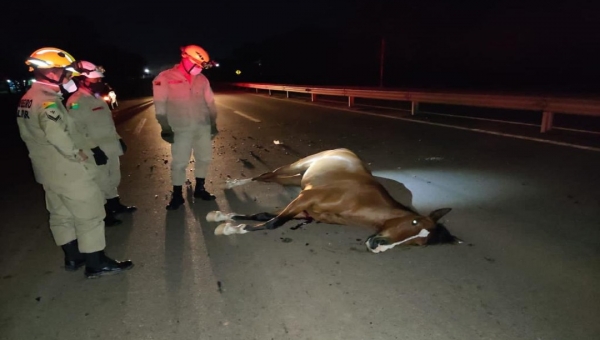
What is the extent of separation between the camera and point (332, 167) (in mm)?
5434

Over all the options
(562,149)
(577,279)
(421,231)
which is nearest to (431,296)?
→ (421,231)

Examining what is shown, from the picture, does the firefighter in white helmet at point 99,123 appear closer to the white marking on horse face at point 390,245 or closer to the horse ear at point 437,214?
the white marking on horse face at point 390,245

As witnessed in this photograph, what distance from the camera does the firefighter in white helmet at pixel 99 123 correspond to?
5.01 m

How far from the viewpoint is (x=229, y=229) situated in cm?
464

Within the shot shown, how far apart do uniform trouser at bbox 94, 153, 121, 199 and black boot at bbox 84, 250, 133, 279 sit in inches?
58.9

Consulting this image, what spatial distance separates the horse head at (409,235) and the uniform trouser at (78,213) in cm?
250

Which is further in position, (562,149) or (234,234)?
(562,149)

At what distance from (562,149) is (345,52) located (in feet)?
172

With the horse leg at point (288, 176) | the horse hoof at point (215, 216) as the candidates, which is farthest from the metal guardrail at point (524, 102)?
the horse hoof at point (215, 216)

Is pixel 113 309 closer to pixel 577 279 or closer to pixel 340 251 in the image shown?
pixel 340 251

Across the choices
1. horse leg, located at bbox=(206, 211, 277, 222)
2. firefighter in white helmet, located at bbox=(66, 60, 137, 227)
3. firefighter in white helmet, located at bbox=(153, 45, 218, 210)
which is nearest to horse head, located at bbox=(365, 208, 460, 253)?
horse leg, located at bbox=(206, 211, 277, 222)

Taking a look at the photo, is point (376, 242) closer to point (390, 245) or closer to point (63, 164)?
point (390, 245)

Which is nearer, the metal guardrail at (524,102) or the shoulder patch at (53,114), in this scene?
the shoulder patch at (53,114)

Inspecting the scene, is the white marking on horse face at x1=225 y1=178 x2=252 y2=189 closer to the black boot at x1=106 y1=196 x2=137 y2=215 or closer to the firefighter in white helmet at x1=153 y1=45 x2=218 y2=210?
the firefighter in white helmet at x1=153 y1=45 x2=218 y2=210
